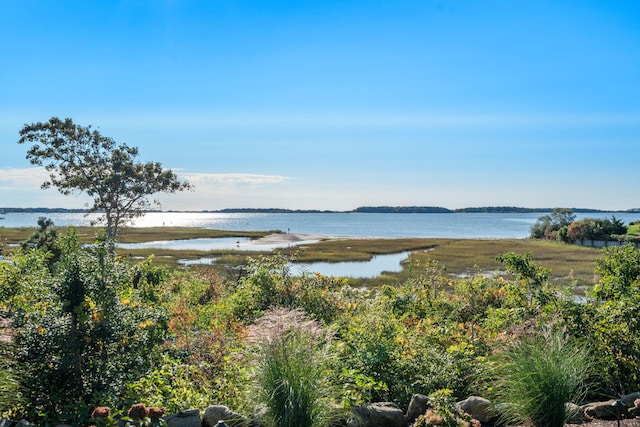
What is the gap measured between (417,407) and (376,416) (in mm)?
594

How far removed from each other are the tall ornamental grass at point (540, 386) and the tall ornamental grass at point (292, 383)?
219 centimetres

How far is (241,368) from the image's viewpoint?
632 cm

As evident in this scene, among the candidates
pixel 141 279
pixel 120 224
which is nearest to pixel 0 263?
pixel 141 279

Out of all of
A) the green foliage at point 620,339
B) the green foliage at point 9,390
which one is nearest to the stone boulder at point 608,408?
the green foliage at point 620,339

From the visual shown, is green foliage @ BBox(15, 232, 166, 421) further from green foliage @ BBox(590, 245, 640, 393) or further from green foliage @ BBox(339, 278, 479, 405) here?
green foliage @ BBox(590, 245, 640, 393)

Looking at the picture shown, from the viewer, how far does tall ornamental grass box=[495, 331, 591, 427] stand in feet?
18.5

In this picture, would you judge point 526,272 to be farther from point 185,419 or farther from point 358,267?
point 358,267

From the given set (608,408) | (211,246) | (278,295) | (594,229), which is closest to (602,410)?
(608,408)

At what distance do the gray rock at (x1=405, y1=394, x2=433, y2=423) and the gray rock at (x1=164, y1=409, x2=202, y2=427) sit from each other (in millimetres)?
2643

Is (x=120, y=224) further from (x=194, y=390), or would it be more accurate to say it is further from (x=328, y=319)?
(x=194, y=390)

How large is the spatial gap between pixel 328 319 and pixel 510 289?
149 inches

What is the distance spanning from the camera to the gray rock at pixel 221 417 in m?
5.58

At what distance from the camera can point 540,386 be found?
565cm

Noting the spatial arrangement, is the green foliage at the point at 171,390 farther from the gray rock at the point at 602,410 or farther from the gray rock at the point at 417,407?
the gray rock at the point at 602,410
